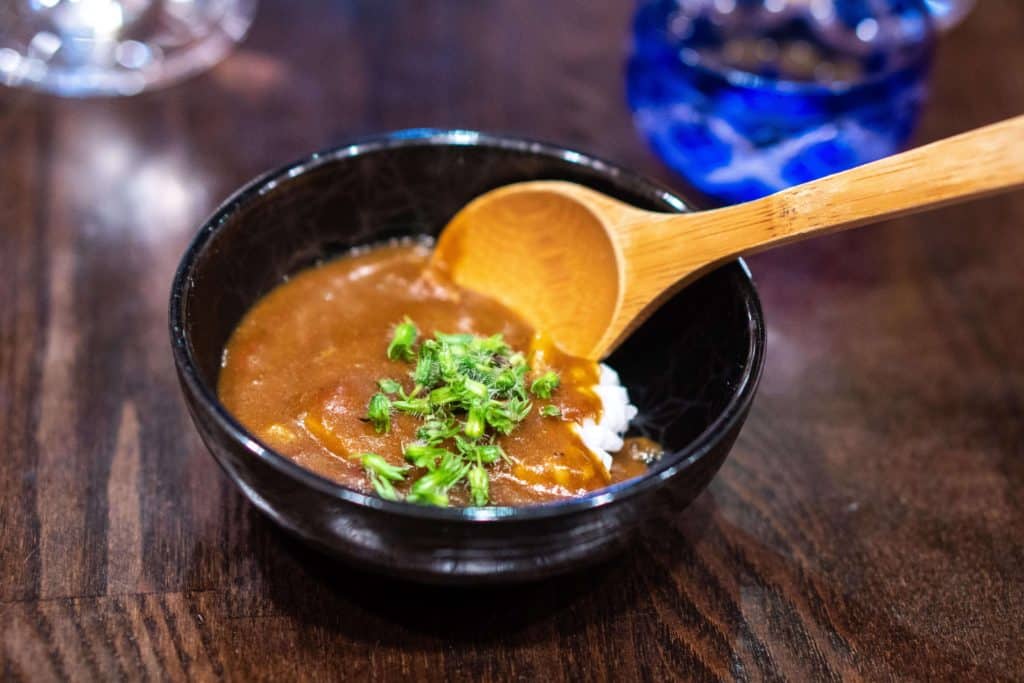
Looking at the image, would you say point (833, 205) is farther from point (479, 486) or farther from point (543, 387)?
point (479, 486)

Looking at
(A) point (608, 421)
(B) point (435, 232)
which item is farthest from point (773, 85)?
(A) point (608, 421)

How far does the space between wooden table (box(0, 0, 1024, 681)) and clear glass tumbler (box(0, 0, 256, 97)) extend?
7 cm

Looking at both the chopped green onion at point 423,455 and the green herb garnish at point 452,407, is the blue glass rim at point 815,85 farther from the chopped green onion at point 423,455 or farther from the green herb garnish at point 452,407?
the chopped green onion at point 423,455

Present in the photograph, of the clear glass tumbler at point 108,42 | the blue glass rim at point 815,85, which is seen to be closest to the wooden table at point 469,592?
the clear glass tumbler at point 108,42

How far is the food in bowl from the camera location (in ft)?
4.46

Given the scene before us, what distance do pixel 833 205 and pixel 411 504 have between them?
69 cm

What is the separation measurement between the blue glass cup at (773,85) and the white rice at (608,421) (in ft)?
2.29

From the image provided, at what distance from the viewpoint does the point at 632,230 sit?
1.58 metres

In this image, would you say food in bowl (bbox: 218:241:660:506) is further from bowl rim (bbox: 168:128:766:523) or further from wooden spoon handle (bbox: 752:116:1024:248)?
wooden spoon handle (bbox: 752:116:1024:248)

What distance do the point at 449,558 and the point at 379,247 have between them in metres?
0.76

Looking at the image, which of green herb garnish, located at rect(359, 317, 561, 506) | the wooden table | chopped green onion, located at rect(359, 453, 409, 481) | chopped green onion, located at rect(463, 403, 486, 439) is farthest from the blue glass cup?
chopped green onion, located at rect(359, 453, 409, 481)

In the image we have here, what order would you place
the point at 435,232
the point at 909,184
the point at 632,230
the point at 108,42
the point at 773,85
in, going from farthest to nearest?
the point at 108,42, the point at 773,85, the point at 435,232, the point at 632,230, the point at 909,184

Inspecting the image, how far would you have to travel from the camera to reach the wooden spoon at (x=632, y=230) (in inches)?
49.9

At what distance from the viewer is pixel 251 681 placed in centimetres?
128
